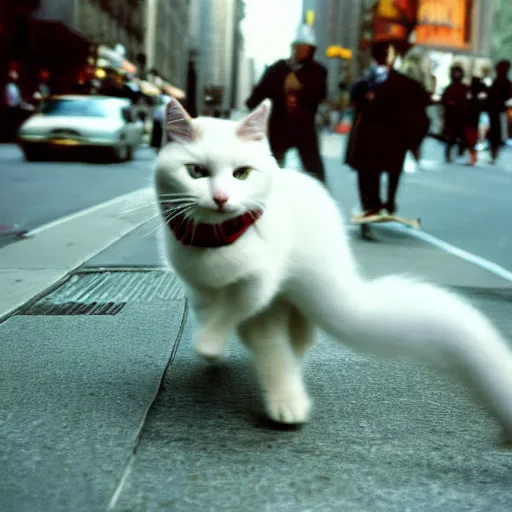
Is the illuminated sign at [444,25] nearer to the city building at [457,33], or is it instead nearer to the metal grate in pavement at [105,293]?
the city building at [457,33]

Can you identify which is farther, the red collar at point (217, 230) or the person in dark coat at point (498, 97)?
the person in dark coat at point (498, 97)

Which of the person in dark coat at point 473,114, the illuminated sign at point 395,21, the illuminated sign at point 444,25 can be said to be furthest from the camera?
the illuminated sign at point 444,25

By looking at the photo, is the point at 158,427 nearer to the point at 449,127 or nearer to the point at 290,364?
the point at 290,364

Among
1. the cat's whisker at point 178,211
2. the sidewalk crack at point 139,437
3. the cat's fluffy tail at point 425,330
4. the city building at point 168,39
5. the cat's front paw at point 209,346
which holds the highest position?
the city building at point 168,39

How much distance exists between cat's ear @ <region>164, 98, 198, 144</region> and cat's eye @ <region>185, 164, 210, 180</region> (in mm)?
82

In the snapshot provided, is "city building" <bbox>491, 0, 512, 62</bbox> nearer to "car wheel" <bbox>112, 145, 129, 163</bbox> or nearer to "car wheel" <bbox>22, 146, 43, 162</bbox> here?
"car wheel" <bbox>112, 145, 129, 163</bbox>

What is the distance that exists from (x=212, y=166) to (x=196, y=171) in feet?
0.18

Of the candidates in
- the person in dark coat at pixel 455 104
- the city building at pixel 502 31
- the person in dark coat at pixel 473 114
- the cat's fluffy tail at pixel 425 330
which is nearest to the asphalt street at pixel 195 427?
the cat's fluffy tail at pixel 425 330

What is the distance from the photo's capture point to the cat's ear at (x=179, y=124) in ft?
8.65

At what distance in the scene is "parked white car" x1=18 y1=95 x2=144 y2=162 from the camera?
19453 millimetres

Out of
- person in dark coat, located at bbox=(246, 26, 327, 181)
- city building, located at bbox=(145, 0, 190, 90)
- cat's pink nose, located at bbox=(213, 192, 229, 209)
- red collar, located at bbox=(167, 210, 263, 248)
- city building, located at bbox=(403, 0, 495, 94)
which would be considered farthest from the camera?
city building, located at bbox=(145, 0, 190, 90)

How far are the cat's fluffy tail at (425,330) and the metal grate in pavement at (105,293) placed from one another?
2165 mm

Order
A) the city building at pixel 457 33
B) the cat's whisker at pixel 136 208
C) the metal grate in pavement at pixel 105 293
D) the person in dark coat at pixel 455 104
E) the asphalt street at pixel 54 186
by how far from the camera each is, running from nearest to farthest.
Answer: the cat's whisker at pixel 136 208
the metal grate in pavement at pixel 105 293
the asphalt street at pixel 54 186
the person in dark coat at pixel 455 104
the city building at pixel 457 33

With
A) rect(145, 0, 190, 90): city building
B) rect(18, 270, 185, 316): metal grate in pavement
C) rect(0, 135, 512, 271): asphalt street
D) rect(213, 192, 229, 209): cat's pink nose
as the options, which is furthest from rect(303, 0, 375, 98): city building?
rect(213, 192, 229, 209): cat's pink nose
